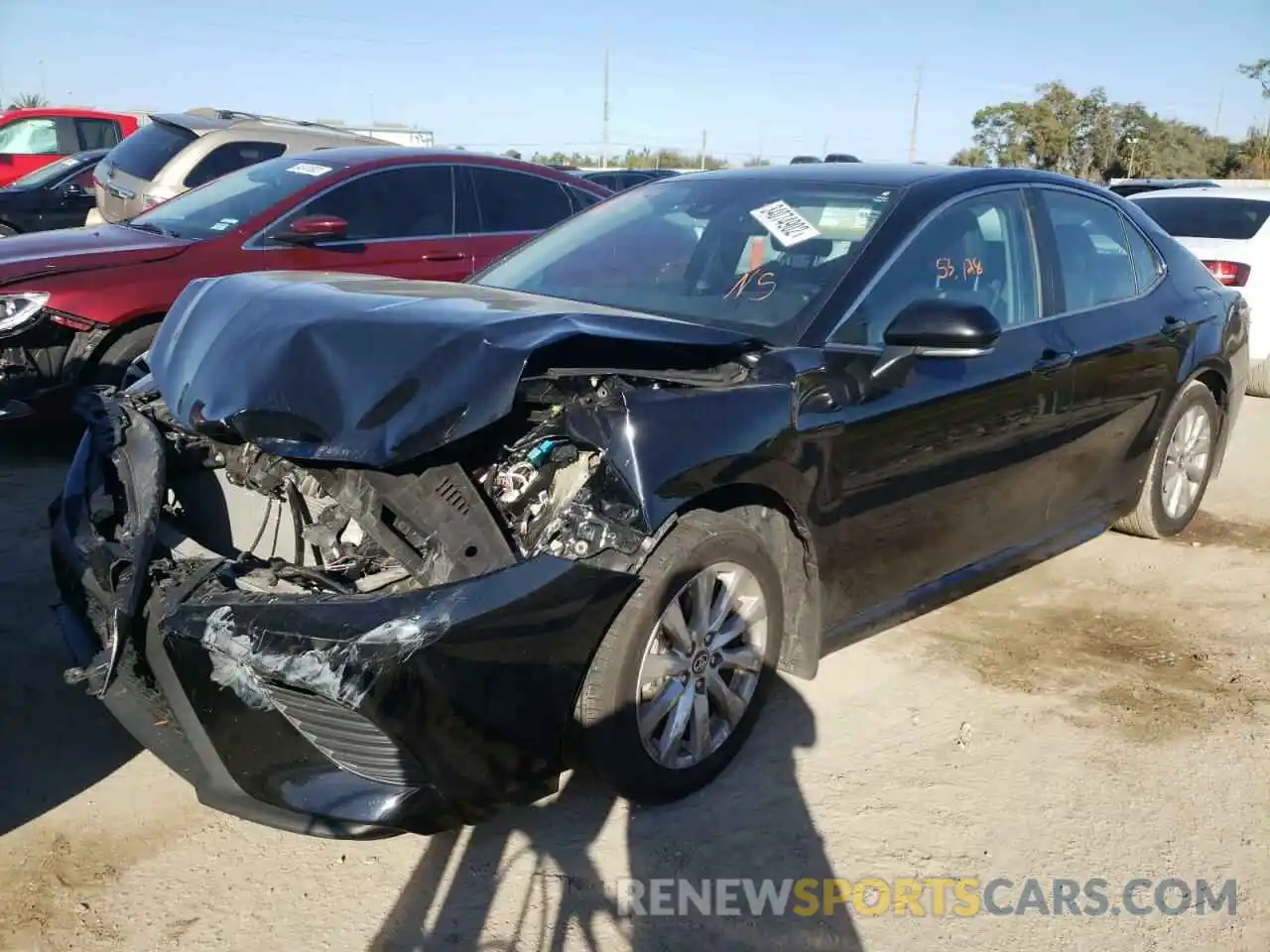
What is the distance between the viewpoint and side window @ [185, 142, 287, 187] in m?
8.78

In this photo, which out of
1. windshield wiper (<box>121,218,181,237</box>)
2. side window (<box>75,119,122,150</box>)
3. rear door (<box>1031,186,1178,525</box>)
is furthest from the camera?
side window (<box>75,119,122,150</box>)

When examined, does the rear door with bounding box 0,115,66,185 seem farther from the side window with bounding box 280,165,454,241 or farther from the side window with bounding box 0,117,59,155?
the side window with bounding box 280,165,454,241

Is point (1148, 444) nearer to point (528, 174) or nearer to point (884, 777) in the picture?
point (884, 777)

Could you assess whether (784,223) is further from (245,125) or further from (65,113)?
(65,113)

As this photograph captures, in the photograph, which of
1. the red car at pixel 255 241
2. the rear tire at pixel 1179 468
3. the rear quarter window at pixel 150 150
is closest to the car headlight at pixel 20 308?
the red car at pixel 255 241

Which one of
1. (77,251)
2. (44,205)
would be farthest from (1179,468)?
(44,205)

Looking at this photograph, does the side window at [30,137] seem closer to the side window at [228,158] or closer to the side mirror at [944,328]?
the side window at [228,158]

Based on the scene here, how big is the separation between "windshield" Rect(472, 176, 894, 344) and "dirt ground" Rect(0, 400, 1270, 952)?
1318mm

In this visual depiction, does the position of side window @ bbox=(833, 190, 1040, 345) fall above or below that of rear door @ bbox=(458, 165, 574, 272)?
above

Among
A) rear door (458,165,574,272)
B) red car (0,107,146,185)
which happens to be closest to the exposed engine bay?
rear door (458,165,574,272)

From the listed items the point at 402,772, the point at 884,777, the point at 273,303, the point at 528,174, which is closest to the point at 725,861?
the point at 884,777

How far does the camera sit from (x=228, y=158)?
29.1 ft

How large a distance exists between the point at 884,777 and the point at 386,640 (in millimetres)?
1639

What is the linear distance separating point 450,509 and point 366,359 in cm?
43
